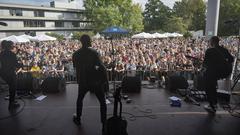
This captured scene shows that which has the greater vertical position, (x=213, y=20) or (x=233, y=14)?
(x=233, y=14)

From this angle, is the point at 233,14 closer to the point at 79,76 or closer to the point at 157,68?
the point at 157,68

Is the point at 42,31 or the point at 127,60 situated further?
the point at 42,31

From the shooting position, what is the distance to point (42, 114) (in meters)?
4.42

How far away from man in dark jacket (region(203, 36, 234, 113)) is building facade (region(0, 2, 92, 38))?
38058mm

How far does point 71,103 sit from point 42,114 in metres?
0.84

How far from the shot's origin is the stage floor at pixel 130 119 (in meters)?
3.54

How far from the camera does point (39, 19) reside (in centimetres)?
4594

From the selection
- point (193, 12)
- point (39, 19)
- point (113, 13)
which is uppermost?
point (193, 12)

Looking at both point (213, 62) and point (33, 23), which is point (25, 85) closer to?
point (213, 62)

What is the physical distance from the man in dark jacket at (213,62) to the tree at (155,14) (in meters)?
47.5

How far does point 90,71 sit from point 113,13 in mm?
30532

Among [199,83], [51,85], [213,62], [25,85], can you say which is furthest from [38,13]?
[213,62]

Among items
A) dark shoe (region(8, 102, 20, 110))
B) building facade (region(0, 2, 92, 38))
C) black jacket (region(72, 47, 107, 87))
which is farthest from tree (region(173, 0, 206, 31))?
black jacket (region(72, 47, 107, 87))

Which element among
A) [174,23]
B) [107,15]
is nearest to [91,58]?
[107,15]
